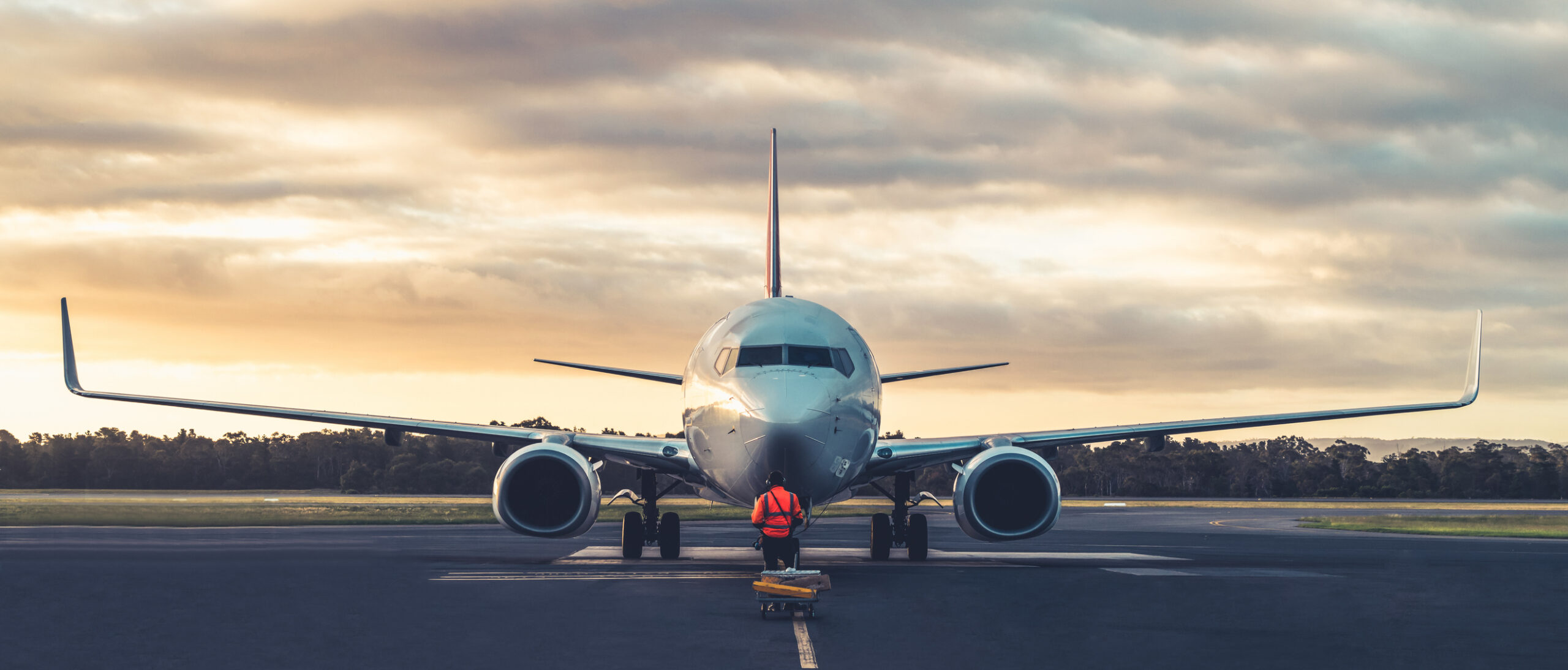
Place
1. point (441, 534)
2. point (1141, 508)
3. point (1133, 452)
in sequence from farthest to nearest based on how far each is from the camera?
point (1133, 452)
point (1141, 508)
point (441, 534)

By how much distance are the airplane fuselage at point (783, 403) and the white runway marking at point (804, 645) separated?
4064 mm

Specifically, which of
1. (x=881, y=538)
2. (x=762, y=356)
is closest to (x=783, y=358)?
(x=762, y=356)

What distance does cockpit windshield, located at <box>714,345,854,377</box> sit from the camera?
685 inches

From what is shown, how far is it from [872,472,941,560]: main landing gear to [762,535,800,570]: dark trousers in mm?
7074

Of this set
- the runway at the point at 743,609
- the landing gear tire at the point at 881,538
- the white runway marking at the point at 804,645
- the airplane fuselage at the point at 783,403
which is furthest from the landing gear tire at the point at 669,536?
the white runway marking at the point at 804,645

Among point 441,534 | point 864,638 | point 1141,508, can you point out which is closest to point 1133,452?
point 1141,508

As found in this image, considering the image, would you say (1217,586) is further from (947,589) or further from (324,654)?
(324,654)

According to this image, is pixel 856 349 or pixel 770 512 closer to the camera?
pixel 770 512

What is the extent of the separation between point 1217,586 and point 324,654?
11188mm

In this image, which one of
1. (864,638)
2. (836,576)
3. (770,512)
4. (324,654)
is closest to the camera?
(324,654)

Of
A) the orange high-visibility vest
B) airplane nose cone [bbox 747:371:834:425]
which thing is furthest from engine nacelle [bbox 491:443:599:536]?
the orange high-visibility vest

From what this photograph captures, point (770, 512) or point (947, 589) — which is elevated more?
point (770, 512)

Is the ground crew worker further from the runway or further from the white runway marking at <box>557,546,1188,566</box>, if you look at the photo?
the white runway marking at <box>557,546,1188,566</box>

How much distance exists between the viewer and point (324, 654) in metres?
9.93
